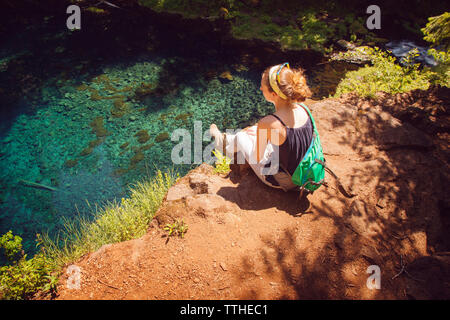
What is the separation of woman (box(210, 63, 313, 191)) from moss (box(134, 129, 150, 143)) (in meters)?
4.46

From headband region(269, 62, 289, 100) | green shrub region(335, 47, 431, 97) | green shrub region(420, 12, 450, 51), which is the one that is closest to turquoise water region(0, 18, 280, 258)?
green shrub region(335, 47, 431, 97)

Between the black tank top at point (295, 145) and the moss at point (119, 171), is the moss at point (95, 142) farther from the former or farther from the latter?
the black tank top at point (295, 145)

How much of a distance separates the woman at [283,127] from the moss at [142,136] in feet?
14.6

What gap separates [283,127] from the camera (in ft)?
9.02

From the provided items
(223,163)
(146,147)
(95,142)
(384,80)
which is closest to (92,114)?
(95,142)

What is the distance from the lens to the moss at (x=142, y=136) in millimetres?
6724

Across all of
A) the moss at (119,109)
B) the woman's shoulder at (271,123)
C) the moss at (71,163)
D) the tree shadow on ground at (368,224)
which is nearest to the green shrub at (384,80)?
the tree shadow on ground at (368,224)

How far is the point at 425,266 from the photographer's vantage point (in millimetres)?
2424

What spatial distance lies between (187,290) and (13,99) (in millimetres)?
9155

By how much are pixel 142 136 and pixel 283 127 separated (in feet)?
16.6

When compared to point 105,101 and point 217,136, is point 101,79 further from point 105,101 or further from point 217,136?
point 217,136
